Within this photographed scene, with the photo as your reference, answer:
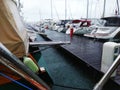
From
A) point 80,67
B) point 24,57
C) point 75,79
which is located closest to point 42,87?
point 24,57

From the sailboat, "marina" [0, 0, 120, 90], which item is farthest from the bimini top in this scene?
the sailboat

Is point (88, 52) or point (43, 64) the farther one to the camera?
point (88, 52)

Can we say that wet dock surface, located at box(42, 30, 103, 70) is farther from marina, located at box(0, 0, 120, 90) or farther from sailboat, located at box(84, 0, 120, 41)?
sailboat, located at box(84, 0, 120, 41)

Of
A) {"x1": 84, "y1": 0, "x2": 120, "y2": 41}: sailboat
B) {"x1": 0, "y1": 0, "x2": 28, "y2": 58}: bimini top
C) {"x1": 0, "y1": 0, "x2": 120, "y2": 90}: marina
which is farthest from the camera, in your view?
{"x1": 84, "y1": 0, "x2": 120, "y2": 41}: sailboat

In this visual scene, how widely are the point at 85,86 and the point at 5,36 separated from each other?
11.4 feet

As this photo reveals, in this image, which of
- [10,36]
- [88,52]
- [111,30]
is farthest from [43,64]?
[111,30]

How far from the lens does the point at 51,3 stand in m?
30.0

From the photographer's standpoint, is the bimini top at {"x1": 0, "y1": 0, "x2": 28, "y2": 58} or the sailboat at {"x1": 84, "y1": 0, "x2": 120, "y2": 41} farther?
the sailboat at {"x1": 84, "y1": 0, "x2": 120, "y2": 41}

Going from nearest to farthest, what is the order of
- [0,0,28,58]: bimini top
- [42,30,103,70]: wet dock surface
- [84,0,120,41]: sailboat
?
[0,0,28,58]: bimini top → [42,30,103,70]: wet dock surface → [84,0,120,41]: sailboat

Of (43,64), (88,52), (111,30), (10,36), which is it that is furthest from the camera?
(111,30)

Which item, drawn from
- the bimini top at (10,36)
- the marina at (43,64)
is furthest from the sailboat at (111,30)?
the bimini top at (10,36)

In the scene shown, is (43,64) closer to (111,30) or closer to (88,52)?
(88,52)

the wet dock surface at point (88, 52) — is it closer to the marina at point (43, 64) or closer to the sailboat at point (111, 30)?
the marina at point (43, 64)

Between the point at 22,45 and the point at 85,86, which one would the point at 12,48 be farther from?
the point at 85,86
